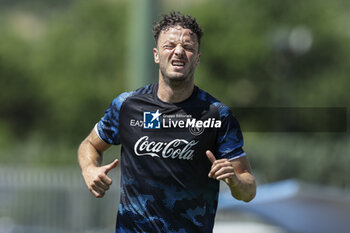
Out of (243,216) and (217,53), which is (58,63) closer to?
(217,53)

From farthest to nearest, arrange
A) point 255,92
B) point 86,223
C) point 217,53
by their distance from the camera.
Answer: point 255,92 < point 217,53 < point 86,223

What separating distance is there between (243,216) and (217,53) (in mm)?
23547

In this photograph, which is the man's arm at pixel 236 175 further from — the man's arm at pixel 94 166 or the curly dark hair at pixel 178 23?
the curly dark hair at pixel 178 23

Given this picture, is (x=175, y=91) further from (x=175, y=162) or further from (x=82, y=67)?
(x=82, y=67)

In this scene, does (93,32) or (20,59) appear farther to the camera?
(20,59)

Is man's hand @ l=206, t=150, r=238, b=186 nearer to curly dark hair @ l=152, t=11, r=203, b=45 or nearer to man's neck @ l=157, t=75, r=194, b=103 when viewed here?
man's neck @ l=157, t=75, r=194, b=103

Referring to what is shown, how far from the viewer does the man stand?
4387 mm

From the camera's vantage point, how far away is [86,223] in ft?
43.8

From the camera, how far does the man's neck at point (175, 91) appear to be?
14.6 feet

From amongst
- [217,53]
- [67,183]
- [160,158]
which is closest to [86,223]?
[67,183]

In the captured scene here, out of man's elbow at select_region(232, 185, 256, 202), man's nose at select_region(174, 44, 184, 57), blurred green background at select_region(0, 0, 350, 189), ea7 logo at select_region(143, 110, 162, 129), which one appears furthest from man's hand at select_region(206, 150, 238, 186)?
blurred green background at select_region(0, 0, 350, 189)

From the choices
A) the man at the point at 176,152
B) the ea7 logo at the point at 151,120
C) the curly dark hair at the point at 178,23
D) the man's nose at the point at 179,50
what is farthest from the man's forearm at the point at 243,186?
the curly dark hair at the point at 178,23

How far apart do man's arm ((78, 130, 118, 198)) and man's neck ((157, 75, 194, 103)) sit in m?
0.59

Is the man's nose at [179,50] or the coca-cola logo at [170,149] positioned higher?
the man's nose at [179,50]
